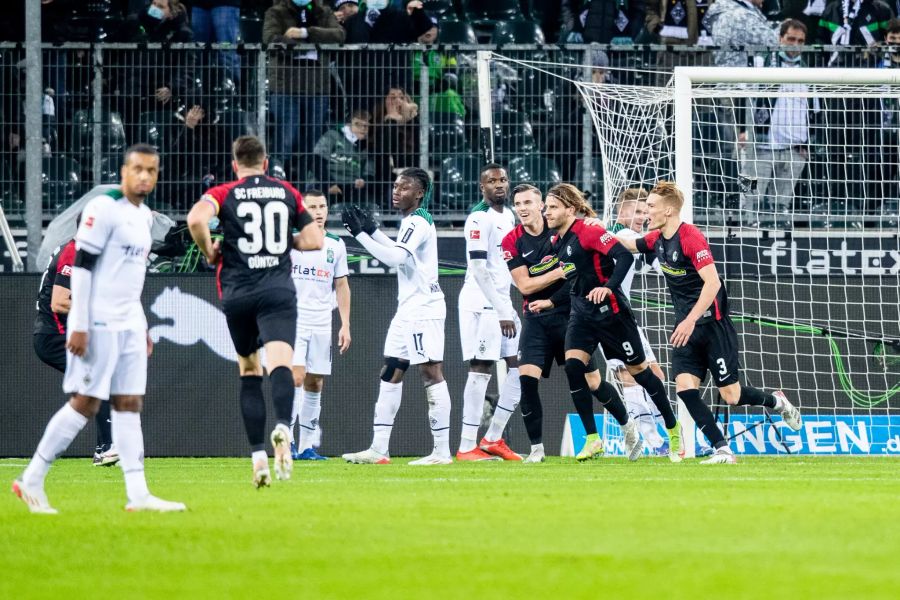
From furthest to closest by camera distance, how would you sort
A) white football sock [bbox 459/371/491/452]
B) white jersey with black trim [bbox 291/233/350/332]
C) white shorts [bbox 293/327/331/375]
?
white jersey with black trim [bbox 291/233/350/332]
white shorts [bbox 293/327/331/375]
white football sock [bbox 459/371/491/452]

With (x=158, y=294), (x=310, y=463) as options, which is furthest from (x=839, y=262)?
(x=158, y=294)

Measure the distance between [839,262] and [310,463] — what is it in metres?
5.96

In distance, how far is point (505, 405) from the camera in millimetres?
12906

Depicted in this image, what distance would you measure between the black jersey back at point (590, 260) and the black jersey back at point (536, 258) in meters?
0.11

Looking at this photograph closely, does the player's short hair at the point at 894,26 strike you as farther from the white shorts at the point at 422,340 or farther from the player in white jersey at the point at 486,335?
the white shorts at the point at 422,340

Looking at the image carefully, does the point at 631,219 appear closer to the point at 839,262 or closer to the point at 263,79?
the point at 839,262

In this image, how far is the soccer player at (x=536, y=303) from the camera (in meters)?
12.1

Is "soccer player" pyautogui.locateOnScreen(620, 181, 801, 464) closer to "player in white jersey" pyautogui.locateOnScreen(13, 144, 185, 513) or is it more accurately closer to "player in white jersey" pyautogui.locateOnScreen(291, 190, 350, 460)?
"player in white jersey" pyautogui.locateOnScreen(291, 190, 350, 460)

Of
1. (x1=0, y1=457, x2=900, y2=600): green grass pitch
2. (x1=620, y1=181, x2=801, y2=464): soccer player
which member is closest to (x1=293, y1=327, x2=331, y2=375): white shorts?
(x1=620, y1=181, x2=801, y2=464): soccer player

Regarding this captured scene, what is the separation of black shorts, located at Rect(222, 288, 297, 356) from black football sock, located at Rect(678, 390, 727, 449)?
158 inches

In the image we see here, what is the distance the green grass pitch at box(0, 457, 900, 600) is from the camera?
500 centimetres

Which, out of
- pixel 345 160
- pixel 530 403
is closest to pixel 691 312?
pixel 530 403

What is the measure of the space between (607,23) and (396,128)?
418cm

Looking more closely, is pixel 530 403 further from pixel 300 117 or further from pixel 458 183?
pixel 300 117
